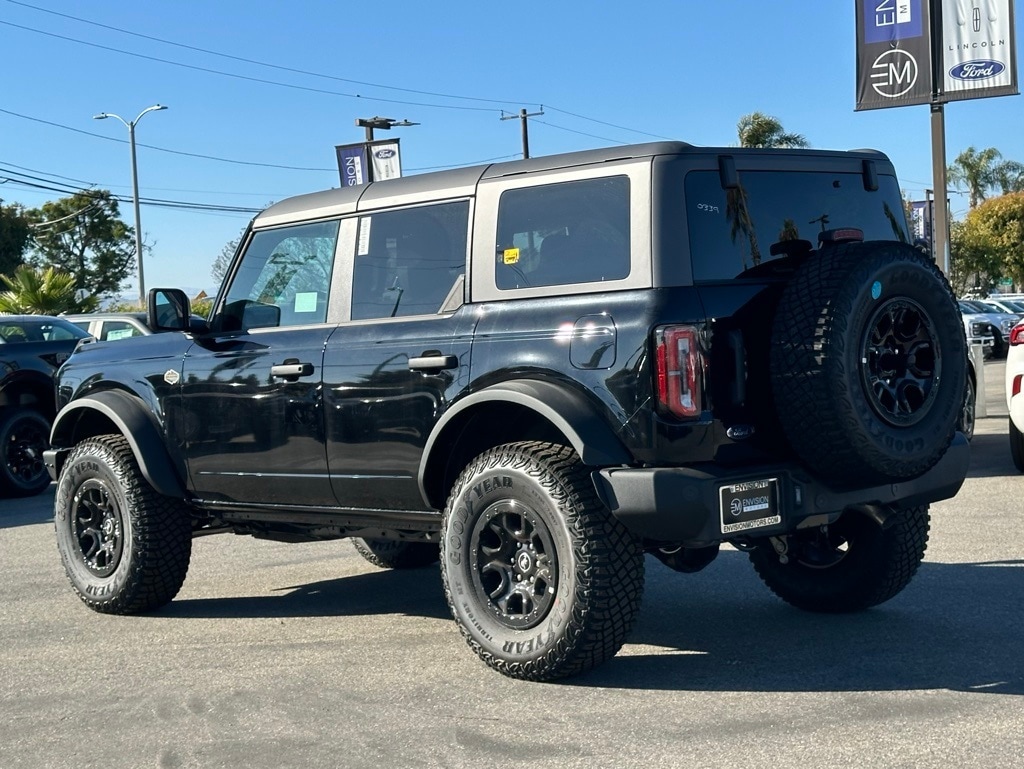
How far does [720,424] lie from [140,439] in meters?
3.22

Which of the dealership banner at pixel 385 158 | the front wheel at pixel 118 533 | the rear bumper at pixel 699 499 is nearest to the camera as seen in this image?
the rear bumper at pixel 699 499

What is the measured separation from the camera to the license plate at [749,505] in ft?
16.2

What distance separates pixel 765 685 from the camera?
5.11 meters

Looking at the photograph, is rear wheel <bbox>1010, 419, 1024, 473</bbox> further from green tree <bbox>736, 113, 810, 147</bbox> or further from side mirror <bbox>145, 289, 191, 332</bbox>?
green tree <bbox>736, 113, 810, 147</bbox>

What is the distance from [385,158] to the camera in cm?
2578

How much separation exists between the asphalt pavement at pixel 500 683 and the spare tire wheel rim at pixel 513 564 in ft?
0.95

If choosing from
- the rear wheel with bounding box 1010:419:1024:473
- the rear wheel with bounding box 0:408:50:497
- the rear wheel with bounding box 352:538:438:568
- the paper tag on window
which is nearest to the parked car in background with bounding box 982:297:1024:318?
the rear wheel with bounding box 1010:419:1024:473

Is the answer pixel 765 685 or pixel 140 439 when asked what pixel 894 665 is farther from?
pixel 140 439

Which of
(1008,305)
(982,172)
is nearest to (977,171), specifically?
(982,172)

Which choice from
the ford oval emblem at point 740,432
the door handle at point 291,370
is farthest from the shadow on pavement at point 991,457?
the door handle at point 291,370

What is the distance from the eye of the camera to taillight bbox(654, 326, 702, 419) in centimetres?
492

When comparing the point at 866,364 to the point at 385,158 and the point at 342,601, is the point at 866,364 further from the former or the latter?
the point at 385,158

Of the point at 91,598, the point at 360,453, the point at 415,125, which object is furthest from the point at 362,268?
the point at 415,125

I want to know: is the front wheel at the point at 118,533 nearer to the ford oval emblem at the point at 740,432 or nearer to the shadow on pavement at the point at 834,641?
the shadow on pavement at the point at 834,641
